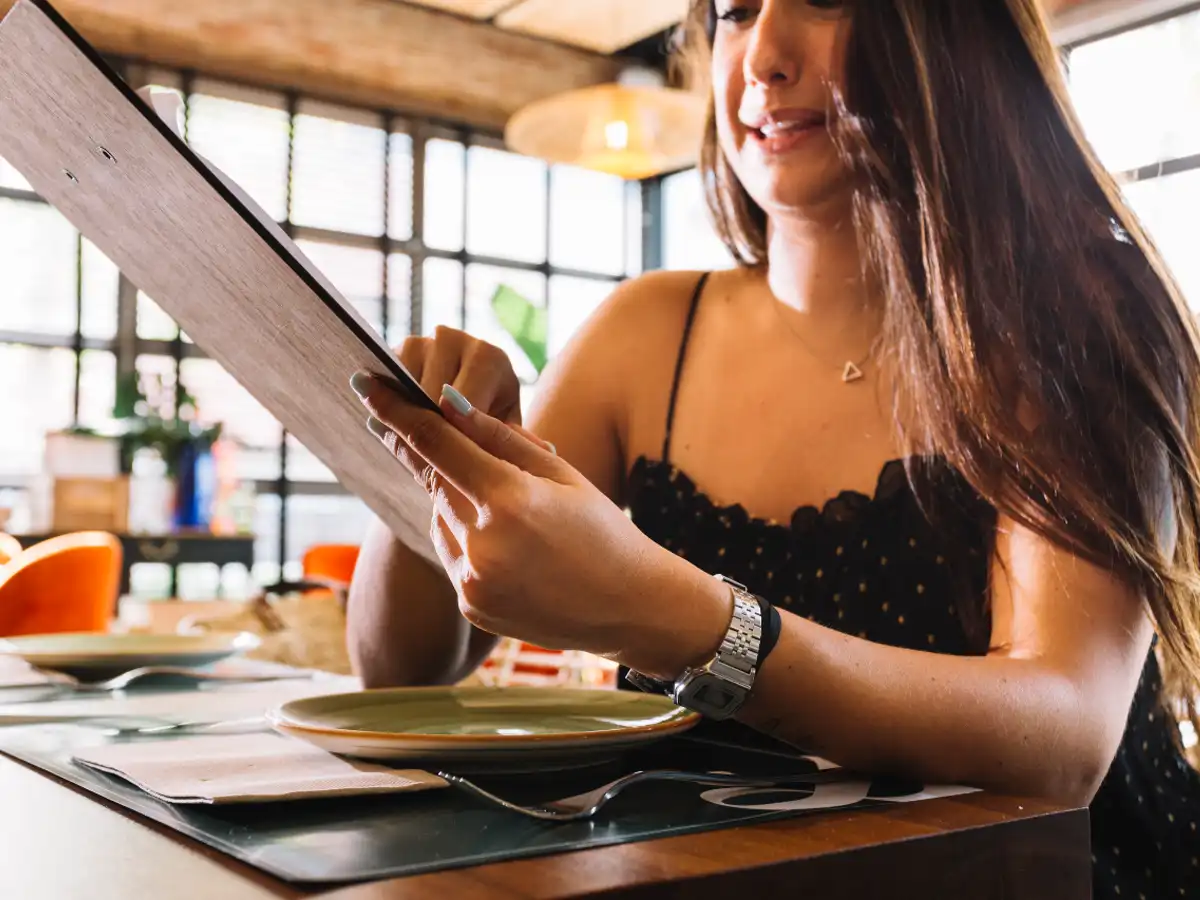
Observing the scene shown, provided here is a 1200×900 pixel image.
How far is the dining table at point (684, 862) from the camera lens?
43 centimetres

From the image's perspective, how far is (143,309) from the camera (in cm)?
625

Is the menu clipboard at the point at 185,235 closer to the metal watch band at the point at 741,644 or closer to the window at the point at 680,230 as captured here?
the metal watch band at the point at 741,644

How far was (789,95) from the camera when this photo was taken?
3.63 feet

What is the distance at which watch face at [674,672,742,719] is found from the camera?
65cm

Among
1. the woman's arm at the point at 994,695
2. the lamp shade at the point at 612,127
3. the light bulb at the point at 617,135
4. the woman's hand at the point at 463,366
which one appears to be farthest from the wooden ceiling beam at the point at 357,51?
the woman's arm at the point at 994,695

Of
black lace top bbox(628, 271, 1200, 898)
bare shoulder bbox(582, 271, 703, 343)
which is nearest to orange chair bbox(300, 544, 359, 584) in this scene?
bare shoulder bbox(582, 271, 703, 343)

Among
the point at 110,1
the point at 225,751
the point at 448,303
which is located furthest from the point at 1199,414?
the point at 448,303

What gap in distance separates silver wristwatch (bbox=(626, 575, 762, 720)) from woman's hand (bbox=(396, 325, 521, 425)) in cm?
22

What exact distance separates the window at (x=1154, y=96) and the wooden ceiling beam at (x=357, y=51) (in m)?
3.01

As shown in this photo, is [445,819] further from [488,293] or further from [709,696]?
[488,293]

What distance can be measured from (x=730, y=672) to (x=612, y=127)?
354cm

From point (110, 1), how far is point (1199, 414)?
5.94 metres

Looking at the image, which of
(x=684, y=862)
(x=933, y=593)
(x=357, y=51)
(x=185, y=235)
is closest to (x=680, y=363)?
(x=933, y=593)

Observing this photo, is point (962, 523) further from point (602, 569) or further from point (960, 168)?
point (602, 569)
